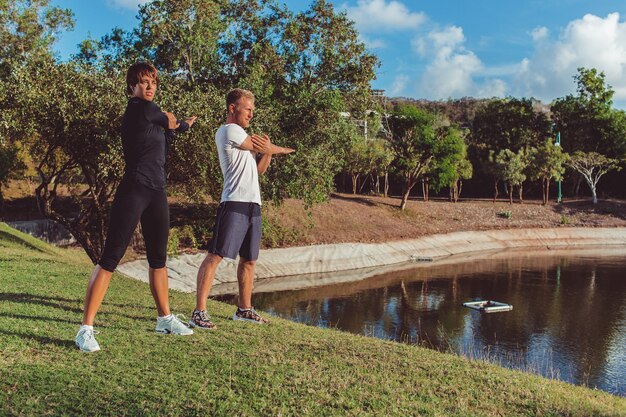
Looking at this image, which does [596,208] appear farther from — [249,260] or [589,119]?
[249,260]

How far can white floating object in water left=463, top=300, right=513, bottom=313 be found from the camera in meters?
21.5

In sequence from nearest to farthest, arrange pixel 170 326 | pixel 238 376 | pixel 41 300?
pixel 238 376 < pixel 170 326 < pixel 41 300

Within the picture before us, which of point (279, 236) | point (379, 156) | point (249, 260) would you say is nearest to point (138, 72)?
point (249, 260)

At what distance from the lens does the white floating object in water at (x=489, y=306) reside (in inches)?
845

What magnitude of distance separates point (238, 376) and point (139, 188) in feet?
6.81

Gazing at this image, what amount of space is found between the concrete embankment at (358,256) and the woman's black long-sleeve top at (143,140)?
17623mm

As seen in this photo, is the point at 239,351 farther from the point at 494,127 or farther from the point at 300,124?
the point at 494,127

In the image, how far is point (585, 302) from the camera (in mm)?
23453

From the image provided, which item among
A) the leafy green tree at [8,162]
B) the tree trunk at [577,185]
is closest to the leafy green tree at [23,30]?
the leafy green tree at [8,162]

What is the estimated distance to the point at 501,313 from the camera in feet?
69.6

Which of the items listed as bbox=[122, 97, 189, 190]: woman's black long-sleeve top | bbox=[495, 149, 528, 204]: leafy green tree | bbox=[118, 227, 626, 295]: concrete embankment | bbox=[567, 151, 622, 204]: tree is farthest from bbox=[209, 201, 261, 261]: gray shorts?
bbox=[567, 151, 622, 204]: tree

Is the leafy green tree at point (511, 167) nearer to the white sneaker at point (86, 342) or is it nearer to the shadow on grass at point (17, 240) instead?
the shadow on grass at point (17, 240)

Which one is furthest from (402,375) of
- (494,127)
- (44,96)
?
(494,127)

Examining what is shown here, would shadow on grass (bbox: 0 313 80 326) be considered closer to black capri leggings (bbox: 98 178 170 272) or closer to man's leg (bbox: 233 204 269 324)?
black capri leggings (bbox: 98 178 170 272)
